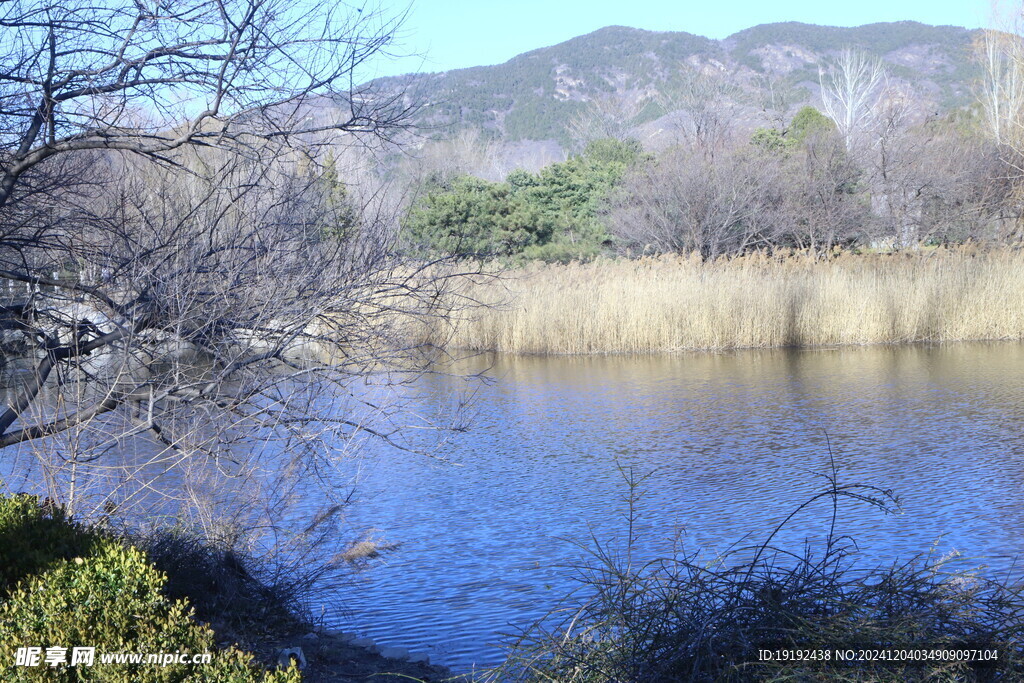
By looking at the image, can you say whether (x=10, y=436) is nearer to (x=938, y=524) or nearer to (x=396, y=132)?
(x=396, y=132)

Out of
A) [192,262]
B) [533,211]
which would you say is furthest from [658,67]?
[192,262]

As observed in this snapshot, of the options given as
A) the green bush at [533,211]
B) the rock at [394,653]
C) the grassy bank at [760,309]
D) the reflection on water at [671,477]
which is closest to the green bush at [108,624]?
the rock at [394,653]

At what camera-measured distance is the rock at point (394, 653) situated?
459cm

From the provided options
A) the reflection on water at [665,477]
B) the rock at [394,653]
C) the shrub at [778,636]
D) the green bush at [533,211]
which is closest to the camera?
the shrub at [778,636]

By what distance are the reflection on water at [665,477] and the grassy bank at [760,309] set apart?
224 cm

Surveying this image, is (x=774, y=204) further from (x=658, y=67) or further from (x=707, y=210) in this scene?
(x=658, y=67)

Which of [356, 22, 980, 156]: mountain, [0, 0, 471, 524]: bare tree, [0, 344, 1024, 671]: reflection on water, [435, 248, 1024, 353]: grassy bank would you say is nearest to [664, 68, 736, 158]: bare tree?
[435, 248, 1024, 353]: grassy bank

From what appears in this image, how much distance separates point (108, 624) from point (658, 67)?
13200 centimetres

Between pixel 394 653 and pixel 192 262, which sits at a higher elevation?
pixel 192 262

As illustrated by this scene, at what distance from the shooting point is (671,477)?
7531 mm

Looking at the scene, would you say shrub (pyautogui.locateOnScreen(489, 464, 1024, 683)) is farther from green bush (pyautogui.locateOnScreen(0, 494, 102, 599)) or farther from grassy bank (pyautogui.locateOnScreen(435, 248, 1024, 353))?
grassy bank (pyautogui.locateOnScreen(435, 248, 1024, 353))

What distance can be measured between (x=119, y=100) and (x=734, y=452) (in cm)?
550

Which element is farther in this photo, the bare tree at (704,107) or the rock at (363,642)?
the bare tree at (704,107)

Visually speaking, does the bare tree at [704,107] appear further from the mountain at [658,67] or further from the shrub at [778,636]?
the mountain at [658,67]
